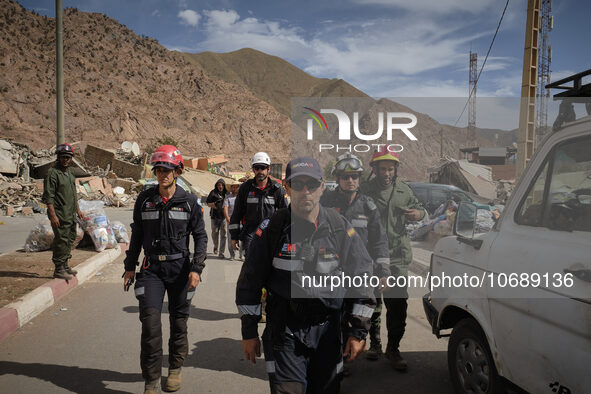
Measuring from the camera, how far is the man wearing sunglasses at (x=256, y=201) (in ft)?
17.5

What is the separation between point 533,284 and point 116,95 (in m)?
63.3

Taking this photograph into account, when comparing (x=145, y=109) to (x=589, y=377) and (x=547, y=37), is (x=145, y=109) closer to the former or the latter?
(x=547, y=37)

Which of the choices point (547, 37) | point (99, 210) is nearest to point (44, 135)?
point (99, 210)

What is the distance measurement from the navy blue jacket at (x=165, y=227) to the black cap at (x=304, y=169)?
1403 millimetres

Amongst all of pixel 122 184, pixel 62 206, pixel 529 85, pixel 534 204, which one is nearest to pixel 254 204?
pixel 62 206

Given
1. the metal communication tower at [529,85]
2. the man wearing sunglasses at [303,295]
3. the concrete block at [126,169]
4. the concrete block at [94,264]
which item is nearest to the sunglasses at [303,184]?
the man wearing sunglasses at [303,295]

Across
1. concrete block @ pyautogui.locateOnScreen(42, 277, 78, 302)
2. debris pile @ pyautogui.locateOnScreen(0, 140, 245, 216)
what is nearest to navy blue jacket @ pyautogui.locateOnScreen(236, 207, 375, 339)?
concrete block @ pyautogui.locateOnScreen(42, 277, 78, 302)

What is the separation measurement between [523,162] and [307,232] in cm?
952

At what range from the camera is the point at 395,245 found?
399cm

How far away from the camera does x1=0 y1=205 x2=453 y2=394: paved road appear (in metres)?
3.50

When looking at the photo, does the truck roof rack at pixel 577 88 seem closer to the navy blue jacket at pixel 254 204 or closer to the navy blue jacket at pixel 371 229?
the navy blue jacket at pixel 371 229

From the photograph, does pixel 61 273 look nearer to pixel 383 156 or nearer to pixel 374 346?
pixel 374 346

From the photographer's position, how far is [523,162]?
10.1 meters

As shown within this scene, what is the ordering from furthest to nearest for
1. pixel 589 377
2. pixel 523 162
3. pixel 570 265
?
pixel 523 162 < pixel 570 265 < pixel 589 377
